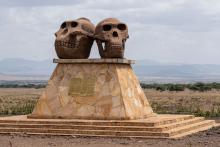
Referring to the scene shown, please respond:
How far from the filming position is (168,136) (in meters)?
15.7

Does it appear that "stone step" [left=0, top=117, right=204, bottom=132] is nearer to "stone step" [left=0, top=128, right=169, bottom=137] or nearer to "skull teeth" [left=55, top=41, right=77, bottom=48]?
"stone step" [left=0, top=128, right=169, bottom=137]

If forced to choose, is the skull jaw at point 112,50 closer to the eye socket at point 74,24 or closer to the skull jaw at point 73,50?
the skull jaw at point 73,50

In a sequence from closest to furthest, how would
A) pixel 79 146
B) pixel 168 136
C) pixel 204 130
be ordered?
pixel 79 146 < pixel 168 136 < pixel 204 130

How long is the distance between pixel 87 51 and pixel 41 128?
344 centimetres

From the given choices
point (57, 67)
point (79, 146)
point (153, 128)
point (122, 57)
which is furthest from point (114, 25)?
point (79, 146)

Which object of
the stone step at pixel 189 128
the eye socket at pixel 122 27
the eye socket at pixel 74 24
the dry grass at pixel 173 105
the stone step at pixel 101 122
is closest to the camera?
the stone step at pixel 189 128

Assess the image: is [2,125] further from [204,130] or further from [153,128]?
[204,130]

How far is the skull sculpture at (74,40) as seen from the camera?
61.6ft

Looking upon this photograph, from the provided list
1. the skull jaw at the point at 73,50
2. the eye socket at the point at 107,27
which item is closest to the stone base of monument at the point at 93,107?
the skull jaw at the point at 73,50

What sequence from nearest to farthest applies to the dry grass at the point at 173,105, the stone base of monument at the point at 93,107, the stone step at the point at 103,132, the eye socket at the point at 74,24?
1. the stone step at the point at 103,132
2. the stone base of monument at the point at 93,107
3. the eye socket at the point at 74,24
4. the dry grass at the point at 173,105

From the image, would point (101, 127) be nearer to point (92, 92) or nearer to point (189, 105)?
point (92, 92)

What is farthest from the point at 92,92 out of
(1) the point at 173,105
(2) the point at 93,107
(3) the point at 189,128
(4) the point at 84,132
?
(1) the point at 173,105

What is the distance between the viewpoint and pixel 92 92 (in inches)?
707

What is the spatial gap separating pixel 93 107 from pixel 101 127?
1.41 m
